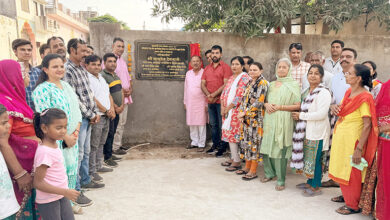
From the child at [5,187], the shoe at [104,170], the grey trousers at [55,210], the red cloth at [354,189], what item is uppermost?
the child at [5,187]

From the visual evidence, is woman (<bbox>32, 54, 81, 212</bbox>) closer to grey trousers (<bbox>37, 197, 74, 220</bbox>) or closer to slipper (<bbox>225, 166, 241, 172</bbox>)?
grey trousers (<bbox>37, 197, 74, 220</bbox>)

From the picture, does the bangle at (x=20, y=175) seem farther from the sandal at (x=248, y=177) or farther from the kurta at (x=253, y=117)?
the sandal at (x=248, y=177)

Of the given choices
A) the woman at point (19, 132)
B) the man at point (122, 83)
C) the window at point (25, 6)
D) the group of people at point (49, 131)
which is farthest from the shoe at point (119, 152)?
the window at point (25, 6)

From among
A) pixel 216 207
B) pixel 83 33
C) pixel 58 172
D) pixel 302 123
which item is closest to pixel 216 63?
pixel 302 123

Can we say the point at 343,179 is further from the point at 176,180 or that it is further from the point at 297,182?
the point at 176,180

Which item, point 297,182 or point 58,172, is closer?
point 58,172

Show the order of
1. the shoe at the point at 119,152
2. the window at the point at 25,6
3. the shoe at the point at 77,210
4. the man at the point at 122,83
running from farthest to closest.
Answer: the window at the point at 25,6 → the shoe at the point at 119,152 → the man at the point at 122,83 → the shoe at the point at 77,210

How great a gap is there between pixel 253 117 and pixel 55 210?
2.71m

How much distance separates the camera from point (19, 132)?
2188 mm

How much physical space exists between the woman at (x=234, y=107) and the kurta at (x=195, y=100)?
99 centimetres

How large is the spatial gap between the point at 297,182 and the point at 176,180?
1724 mm

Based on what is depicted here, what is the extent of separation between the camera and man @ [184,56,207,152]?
18.0 feet

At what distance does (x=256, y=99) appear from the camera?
394 centimetres

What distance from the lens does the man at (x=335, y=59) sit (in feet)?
15.2
